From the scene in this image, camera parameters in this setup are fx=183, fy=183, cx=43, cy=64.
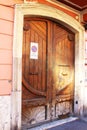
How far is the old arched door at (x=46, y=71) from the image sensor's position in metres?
4.19

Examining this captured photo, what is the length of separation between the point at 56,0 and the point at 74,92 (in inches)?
99.3

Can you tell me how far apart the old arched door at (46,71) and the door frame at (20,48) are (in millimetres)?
175

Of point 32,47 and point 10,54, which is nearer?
point 10,54

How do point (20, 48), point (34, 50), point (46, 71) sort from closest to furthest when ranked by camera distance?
point (20, 48), point (34, 50), point (46, 71)

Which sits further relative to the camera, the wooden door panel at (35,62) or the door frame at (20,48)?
the wooden door panel at (35,62)

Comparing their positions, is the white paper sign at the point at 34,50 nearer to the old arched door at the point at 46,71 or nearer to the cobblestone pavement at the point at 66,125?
the old arched door at the point at 46,71

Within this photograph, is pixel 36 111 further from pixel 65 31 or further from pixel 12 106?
pixel 65 31

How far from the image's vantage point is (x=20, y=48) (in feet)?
12.3

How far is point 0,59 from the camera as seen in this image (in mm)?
3516

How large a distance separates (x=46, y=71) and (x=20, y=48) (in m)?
1.09

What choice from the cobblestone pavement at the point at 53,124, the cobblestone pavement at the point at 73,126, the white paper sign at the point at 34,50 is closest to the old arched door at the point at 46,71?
the white paper sign at the point at 34,50

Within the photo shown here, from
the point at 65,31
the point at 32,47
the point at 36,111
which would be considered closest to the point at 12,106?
the point at 36,111

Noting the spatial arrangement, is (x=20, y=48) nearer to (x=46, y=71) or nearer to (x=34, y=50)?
(x=34, y=50)

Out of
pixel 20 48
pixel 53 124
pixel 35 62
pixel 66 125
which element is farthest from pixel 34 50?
pixel 66 125
